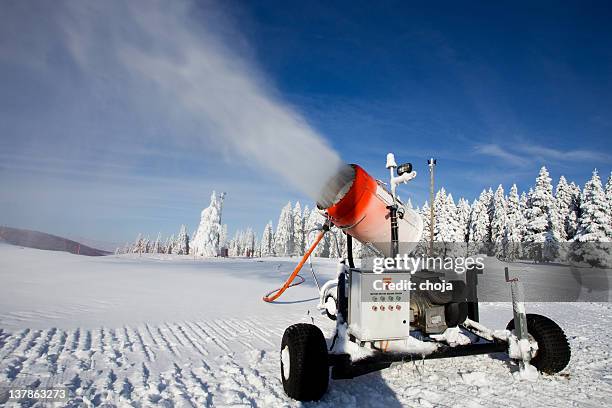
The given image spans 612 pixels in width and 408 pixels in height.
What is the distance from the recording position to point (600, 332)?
871 cm

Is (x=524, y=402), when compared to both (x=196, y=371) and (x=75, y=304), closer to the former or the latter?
(x=196, y=371)

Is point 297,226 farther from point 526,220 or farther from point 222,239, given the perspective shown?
point 526,220

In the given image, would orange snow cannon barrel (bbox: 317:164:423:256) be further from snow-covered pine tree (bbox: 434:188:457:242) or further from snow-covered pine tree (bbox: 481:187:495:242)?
snow-covered pine tree (bbox: 481:187:495:242)

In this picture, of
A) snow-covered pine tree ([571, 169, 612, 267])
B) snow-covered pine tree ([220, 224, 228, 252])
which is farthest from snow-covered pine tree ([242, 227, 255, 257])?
snow-covered pine tree ([571, 169, 612, 267])

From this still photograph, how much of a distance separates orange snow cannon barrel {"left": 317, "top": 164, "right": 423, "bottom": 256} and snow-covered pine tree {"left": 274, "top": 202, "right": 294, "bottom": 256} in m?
89.5

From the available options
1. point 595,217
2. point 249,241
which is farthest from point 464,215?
point 249,241

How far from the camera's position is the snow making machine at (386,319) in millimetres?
4547

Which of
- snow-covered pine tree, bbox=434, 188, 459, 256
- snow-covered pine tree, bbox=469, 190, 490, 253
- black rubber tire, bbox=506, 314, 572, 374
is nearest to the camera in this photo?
black rubber tire, bbox=506, 314, 572, 374

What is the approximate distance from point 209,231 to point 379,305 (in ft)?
228

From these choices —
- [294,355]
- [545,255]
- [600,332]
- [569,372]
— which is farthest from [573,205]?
[294,355]

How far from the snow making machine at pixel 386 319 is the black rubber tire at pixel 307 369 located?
0.5 inches

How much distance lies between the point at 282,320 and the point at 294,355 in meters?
5.44

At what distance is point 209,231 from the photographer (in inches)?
2795

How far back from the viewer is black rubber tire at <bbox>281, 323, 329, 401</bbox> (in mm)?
4305
